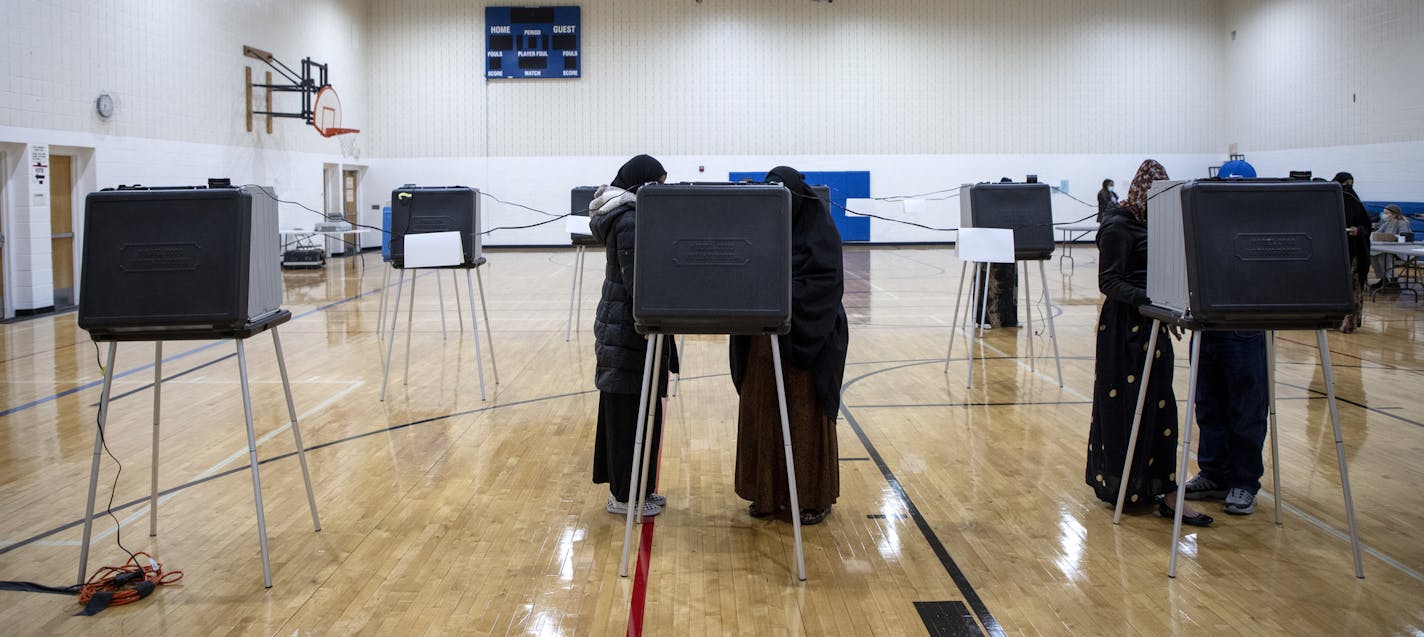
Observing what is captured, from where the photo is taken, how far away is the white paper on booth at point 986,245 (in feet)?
23.0

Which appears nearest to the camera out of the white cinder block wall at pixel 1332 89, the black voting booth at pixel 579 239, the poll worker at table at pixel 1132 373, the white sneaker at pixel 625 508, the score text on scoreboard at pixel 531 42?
the poll worker at table at pixel 1132 373

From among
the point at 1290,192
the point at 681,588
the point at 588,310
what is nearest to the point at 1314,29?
the point at 588,310

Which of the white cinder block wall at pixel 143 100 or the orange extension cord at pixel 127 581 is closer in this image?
the orange extension cord at pixel 127 581

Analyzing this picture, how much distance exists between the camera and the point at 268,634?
10.6 ft

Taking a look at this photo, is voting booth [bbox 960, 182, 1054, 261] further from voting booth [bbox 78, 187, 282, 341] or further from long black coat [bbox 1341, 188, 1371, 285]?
voting booth [bbox 78, 187, 282, 341]

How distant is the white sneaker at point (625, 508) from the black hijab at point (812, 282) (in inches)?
37.0

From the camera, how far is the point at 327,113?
18.4 metres

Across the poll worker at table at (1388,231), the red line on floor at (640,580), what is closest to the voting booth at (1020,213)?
the red line on floor at (640,580)

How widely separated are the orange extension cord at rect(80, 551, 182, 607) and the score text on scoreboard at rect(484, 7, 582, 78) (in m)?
19.3

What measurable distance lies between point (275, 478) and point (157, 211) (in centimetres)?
191

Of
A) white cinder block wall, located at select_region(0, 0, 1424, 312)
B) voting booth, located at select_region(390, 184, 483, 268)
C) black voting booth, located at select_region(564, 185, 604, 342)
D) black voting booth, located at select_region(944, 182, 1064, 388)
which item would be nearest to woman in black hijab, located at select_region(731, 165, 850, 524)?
voting booth, located at select_region(390, 184, 483, 268)

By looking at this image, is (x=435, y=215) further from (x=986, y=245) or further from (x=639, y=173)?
(x=986, y=245)

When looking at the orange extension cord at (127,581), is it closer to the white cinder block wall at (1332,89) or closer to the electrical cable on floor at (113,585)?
the electrical cable on floor at (113,585)

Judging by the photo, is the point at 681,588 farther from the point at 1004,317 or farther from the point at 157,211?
the point at 1004,317
